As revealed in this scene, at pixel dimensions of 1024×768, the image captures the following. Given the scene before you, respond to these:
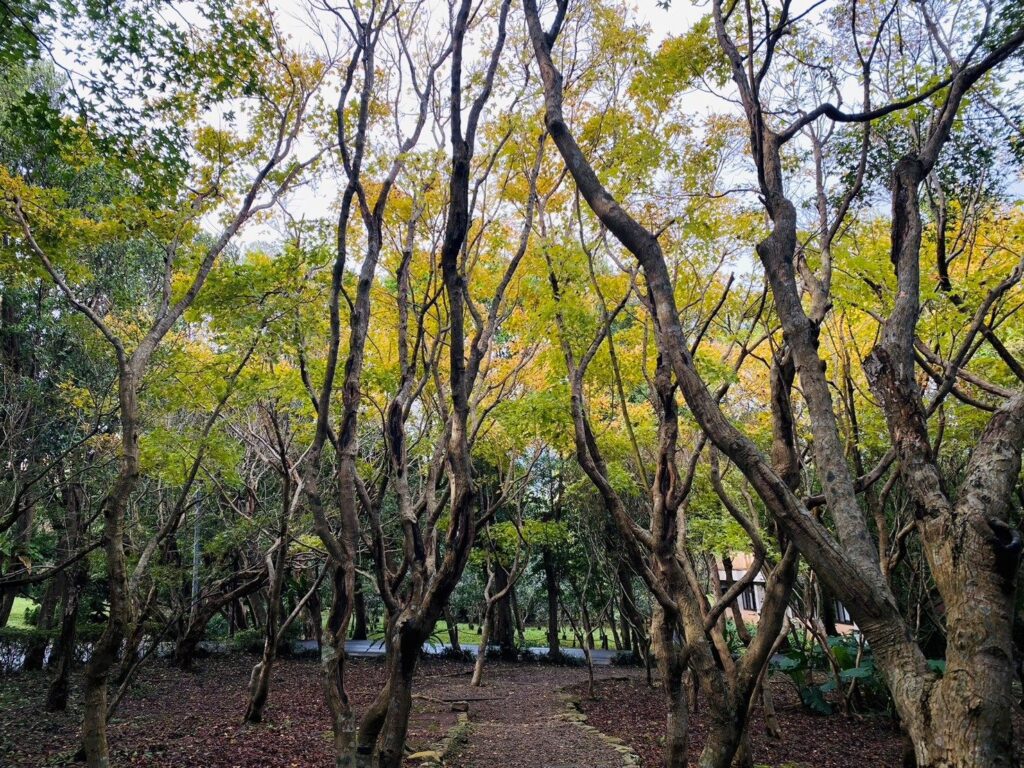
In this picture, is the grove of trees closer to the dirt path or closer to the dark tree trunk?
the dirt path

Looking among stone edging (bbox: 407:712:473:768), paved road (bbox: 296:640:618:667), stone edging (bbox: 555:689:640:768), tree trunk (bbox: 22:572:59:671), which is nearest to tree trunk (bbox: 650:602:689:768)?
stone edging (bbox: 555:689:640:768)

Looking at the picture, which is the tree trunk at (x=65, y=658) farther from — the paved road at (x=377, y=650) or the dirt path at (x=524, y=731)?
the paved road at (x=377, y=650)

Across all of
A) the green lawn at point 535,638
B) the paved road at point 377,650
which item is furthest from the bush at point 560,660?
the green lawn at point 535,638

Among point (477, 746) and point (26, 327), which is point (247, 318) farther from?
point (26, 327)

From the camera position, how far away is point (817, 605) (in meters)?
10.7

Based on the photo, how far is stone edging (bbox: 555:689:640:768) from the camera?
285 inches

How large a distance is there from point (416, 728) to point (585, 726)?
245cm

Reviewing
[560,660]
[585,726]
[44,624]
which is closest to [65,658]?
[44,624]

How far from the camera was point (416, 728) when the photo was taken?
8648 millimetres

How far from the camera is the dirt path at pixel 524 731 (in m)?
7.22

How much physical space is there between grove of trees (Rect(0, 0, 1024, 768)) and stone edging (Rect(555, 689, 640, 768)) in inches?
67.9

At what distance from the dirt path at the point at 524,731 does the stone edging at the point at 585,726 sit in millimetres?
36

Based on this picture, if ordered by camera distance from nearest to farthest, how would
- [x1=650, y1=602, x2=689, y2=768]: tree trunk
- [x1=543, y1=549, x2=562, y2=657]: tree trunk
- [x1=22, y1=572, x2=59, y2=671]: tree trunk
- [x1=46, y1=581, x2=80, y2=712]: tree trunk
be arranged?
[x1=650, y1=602, x2=689, y2=768]: tree trunk
[x1=46, y1=581, x2=80, y2=712]: tree trunk
[x1=22, y1=572, x2=59, y2=671]: tree trunk
[x1=543, y1=549, x2=562, y2=657]: tree trunk

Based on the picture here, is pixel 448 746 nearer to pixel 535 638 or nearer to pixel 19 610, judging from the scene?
pixel 535 638
